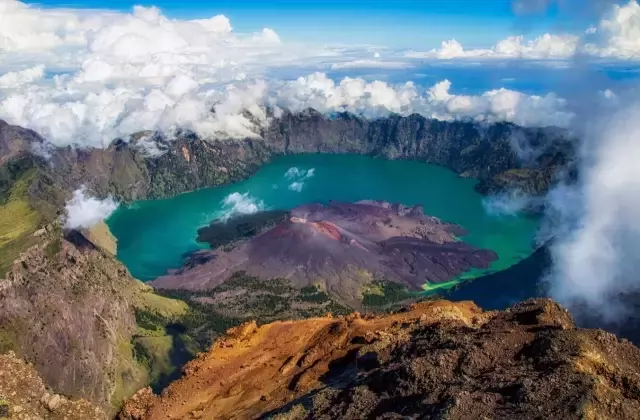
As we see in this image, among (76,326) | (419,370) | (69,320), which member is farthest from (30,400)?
(69,320)

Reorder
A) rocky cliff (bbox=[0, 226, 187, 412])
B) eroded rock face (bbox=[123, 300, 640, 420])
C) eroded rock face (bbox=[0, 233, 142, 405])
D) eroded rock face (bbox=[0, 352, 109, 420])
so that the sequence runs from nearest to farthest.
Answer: eroded rock face (bbox=[123, 300, 640, 420]), eroded rock face (bbox=[0, 352, 109, 420]), rocky cliff (bbox=[0, 226, 187, 412]), eroded rock face (bbox=[0, 233, 142, 405])

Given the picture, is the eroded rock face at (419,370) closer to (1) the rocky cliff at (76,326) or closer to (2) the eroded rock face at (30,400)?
(2) the eroded rock face at (30,400)

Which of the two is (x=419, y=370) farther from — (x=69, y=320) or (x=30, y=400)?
(x=69, y=320)

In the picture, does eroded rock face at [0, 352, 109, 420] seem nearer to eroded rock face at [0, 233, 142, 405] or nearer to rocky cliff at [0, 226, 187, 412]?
rocky cliff at [0, 226, 187, 412]

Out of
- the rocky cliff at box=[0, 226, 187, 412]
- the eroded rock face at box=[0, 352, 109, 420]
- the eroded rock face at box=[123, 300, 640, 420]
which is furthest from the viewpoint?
the rocky cliff at box=[0, 226, 187, 412]

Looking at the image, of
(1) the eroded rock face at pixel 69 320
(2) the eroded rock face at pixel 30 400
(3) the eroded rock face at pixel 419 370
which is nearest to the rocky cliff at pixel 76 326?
(1) the eroded rock face at pixel 69 320

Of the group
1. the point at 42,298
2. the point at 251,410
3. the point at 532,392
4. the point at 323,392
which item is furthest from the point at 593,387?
the point at 42,298

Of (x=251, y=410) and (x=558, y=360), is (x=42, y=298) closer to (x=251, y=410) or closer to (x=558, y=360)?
(x=251, y=410)

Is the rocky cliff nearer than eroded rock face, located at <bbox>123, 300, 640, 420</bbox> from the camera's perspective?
No

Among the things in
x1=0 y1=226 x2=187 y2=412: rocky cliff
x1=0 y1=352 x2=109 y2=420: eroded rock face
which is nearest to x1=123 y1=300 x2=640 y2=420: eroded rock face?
x1=0 y1=352 x2=109 y2=420: eroded rock face
